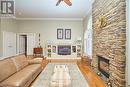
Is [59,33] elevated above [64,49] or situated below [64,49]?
above

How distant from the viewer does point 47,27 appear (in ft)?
43.6

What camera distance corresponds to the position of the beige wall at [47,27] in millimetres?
13281

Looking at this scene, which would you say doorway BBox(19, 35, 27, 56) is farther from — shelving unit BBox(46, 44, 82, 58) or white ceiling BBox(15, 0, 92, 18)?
white ceiling BBox(15, 0, 92, 18)

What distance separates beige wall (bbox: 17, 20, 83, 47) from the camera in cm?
1328

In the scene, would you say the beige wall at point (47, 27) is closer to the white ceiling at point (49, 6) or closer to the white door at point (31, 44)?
the white door at point (31, 44)

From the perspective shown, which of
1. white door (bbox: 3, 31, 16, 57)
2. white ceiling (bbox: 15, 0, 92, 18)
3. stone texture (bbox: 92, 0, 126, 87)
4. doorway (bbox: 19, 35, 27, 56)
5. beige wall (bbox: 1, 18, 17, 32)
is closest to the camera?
stone texture (bbox: 92, 0, 126, 87)

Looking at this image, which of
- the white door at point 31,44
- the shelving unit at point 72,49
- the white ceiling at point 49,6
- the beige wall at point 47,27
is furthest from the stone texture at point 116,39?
the white door at point 31,44

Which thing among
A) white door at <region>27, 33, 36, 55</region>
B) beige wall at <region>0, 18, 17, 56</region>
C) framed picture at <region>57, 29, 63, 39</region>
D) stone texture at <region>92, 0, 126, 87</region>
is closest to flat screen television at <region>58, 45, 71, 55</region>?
framed picture at <region>57, 29, 63, 39</region>

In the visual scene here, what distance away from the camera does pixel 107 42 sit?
4902 mm

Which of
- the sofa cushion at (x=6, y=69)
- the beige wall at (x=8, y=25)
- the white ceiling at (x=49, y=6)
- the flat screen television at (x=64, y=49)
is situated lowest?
the sofa cushion at (x=6, y=69)

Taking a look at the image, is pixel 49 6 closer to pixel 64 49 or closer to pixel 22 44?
pixel 64 49

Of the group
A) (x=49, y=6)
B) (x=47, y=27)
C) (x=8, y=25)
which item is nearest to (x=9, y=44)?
(x=8, y=25)

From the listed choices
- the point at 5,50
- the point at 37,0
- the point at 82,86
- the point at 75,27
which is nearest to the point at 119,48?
the point at 82,86

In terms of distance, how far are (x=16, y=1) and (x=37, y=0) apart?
3.23 feet
